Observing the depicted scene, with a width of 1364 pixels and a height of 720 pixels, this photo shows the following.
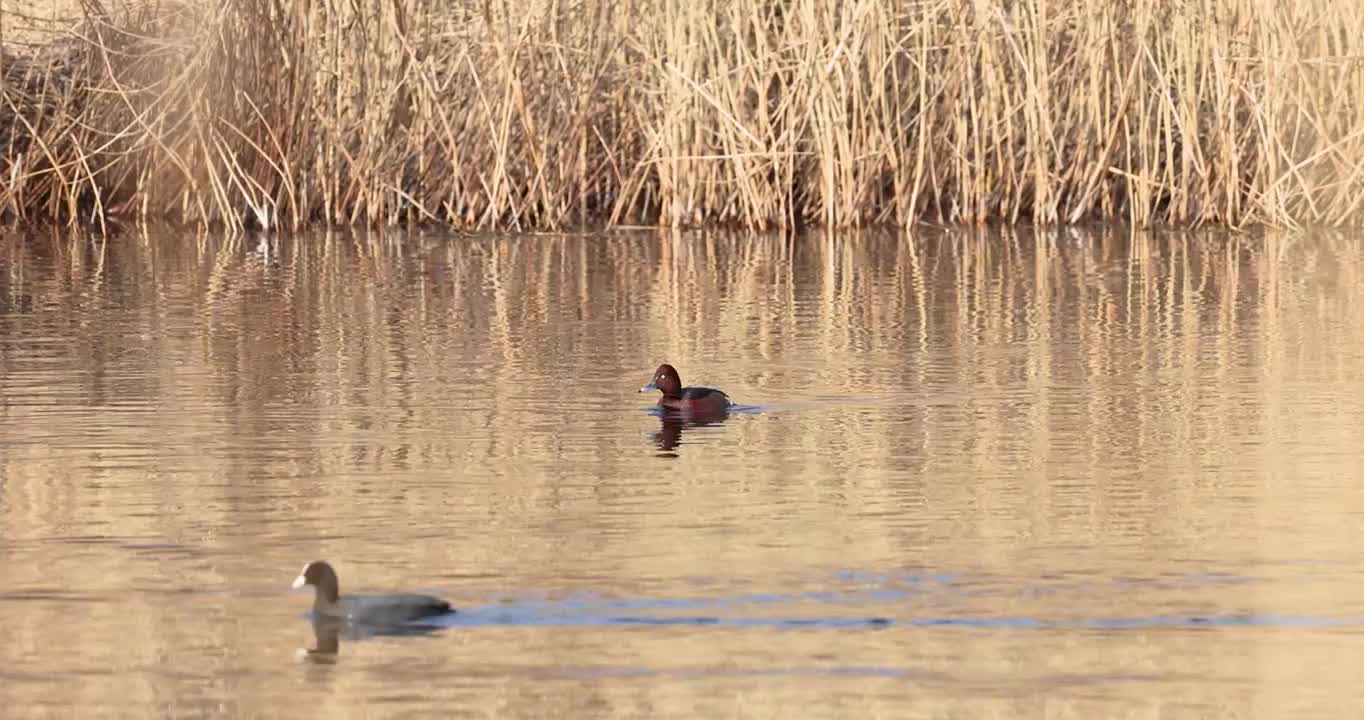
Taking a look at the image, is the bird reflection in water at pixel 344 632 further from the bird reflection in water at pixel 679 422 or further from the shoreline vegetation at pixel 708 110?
the shoreline vegetation at pixel 708 110

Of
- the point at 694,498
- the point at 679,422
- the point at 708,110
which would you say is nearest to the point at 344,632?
the point at 694,498

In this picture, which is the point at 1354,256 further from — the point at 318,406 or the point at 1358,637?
the point at 1358,637

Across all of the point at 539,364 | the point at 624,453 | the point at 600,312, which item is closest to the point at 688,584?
the point at 624,453

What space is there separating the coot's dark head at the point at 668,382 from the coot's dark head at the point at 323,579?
381 centimetres

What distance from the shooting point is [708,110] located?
64.4 ft

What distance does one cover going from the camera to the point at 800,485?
8992mm

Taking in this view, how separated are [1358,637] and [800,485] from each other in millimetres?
2674

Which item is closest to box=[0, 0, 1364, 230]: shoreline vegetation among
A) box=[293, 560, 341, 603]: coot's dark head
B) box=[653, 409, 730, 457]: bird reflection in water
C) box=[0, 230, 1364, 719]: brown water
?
box=[0, 230, 1364, 719]: brown water

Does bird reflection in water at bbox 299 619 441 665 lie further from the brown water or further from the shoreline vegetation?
the shoreline vegetation

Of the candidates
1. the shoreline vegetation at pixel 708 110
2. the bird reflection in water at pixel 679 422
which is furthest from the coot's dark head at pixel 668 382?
the shoreline vegetation at pixel 708 110

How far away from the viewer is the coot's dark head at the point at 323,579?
6855mm

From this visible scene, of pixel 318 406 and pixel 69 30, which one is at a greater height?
pixel 69 30

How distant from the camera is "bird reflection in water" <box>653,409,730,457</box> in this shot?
10227 millimetres

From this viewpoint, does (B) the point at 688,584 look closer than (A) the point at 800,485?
Yes
